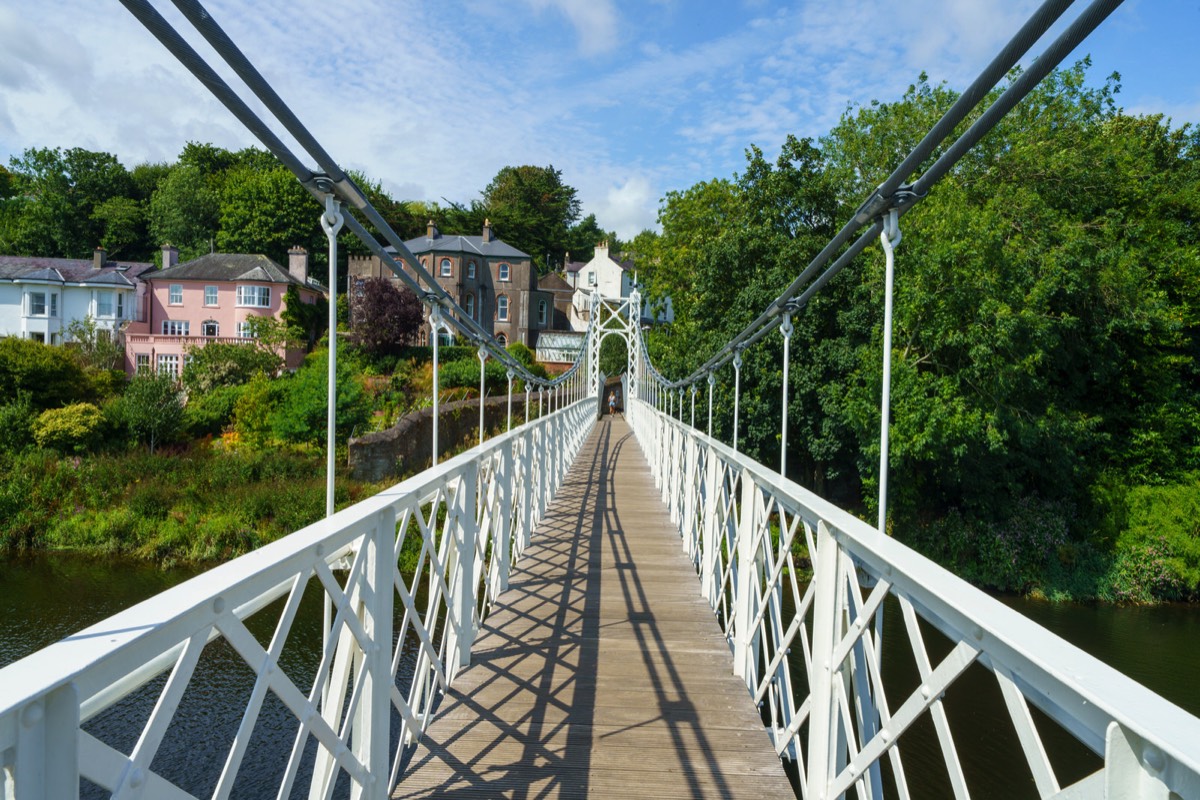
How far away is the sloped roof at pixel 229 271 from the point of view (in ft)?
100

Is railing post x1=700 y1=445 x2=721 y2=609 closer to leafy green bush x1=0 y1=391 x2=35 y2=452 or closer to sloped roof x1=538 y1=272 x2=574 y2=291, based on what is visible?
leafy green bush x1=0 y1=391 x2=35 y2=452

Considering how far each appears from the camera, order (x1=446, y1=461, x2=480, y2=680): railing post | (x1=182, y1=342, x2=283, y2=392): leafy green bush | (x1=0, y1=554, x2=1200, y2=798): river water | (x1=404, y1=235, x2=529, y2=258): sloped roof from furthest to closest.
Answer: (x1=404, y1=235, x2=529, y2=258): sloped roof → (x1=182, y1=342, x2=283, y2=392): leafy green bush → (x1=0, y1=554, x2=1200, y2=798): river water → (x1=446, y1=461, x2=480, y2=680): railing post

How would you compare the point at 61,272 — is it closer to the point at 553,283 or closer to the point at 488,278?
the point at 488,278

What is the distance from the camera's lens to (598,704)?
284cm

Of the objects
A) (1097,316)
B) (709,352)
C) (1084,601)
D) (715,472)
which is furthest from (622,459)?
(1097,316)

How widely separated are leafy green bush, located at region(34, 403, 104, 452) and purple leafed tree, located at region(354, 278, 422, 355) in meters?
9.59

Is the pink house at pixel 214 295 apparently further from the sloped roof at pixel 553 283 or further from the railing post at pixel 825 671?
the railing post at pixel 825 671

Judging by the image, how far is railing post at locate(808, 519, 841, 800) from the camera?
1951 mm

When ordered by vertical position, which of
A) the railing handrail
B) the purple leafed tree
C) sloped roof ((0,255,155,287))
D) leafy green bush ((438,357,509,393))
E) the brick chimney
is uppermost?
the brick chimney

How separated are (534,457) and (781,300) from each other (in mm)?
2764

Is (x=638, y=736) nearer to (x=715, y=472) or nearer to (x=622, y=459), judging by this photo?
(x=715, y=472)

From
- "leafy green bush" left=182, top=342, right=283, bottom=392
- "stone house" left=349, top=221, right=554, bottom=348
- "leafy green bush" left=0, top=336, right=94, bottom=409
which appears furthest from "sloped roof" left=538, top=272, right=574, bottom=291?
"leafy green bush" left=0, top=336, right=94, bottom=409

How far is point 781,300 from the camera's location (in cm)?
364

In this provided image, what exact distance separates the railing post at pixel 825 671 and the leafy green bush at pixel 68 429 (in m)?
20.0
